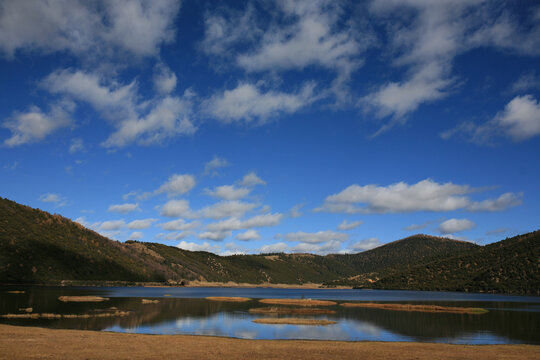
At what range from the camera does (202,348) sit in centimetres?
3222

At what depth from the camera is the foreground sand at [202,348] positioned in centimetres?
2836

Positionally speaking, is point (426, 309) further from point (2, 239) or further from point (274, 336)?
point (2, 239)

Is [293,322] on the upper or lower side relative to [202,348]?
lower

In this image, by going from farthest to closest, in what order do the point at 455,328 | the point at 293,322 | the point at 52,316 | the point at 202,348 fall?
the point at 293,322, the point at 52,316, the point at 455,328, the point at 202,348

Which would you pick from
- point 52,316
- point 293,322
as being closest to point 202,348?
point 293,322

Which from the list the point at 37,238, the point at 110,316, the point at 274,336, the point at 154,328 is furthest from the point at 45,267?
the point at 274,336

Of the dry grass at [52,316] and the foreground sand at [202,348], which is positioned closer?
the foreground sand at [202,348]

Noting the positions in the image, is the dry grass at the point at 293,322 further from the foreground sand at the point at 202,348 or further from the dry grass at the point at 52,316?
the dry grass at the point at 52,316

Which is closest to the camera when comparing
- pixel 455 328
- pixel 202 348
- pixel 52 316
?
pixel 202 348

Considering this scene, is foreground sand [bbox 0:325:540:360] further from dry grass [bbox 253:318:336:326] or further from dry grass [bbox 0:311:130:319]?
dry grass [bbox 253:318:336:326]

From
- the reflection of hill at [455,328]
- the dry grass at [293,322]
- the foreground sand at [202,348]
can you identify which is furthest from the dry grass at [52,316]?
the reflection of hill at [455,328]

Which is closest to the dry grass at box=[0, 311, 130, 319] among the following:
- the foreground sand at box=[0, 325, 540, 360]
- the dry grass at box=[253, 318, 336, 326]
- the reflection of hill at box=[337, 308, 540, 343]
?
the foreground sand at box=[0, 325, 540, 360]

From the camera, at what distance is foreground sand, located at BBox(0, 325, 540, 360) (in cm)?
2836

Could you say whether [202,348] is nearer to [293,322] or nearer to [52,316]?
[293,322]
